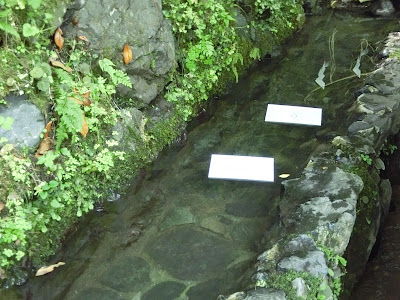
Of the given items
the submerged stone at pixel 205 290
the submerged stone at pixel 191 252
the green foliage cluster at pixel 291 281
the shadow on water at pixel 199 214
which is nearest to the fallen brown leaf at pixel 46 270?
the shadow on water at pixel 199 214

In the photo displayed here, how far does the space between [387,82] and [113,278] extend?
439 cm

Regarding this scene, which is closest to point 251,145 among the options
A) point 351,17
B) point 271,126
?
point 271,126

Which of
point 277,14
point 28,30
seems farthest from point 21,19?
point 277,14

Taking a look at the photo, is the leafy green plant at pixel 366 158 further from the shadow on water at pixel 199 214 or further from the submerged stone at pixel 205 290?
the submerged stone at pixel 205 290

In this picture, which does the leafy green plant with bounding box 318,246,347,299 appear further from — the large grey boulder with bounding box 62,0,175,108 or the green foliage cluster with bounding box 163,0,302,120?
the large grey boulder with bounding box 62,0,175,108

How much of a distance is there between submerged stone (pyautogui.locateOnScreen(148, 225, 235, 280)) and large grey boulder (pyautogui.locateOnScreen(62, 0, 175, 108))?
1902mm

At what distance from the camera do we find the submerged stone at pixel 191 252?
489 cm

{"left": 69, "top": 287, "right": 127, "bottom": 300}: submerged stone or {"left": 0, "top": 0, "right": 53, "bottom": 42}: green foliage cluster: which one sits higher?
{"left": 0, "top": 0, "right": 53, "bottom": 42}: green foliage cluster

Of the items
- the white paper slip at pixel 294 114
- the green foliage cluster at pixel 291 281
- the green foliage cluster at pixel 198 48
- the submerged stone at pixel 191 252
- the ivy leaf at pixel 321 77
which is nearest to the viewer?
the green foliage cluster at pixel 291 281

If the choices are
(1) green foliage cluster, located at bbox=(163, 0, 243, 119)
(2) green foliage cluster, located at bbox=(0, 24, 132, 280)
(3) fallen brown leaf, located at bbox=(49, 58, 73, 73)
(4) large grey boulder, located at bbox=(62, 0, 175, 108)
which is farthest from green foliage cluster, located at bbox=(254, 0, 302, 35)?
(3) fallen brown leaf, located at bbox=(49, 58, 73, 73)

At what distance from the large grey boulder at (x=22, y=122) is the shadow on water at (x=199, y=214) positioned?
1.10m

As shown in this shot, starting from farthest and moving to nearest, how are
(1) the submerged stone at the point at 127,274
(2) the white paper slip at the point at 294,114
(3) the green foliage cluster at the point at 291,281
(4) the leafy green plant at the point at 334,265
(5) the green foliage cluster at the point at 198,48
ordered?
(5) the green foliage cluster at the point at 198,48 < (2) the white paper slip at the point at 294,114 < (1) the submerged stone at the point at 127,274 < (4) the leafy green plant at the point at 334,265 < (3) the green foliage cluster at the point at 291,281

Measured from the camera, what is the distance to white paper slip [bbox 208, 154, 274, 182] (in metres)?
5.78

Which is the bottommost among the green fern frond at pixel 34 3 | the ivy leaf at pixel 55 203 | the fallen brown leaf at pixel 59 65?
the ivy leaf at pixel 55 203
